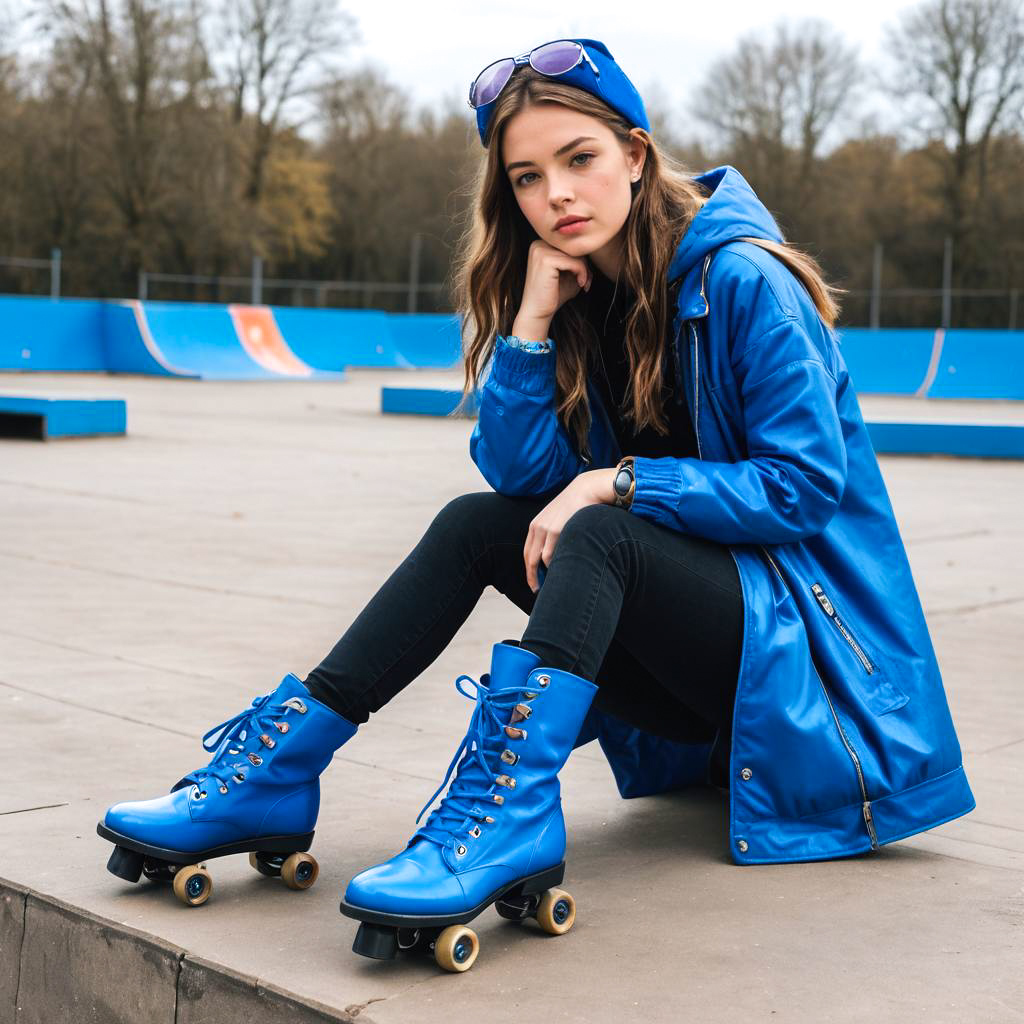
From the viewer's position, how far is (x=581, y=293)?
2.46 m

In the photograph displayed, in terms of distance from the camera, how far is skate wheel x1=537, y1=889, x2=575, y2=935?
6.29 feet

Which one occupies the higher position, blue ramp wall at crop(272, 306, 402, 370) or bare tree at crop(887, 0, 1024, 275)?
bare tree at crop(887, 0, 1024, 275)

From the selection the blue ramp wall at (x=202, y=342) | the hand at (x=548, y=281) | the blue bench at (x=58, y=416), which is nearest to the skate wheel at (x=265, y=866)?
the hand at (x=548, y=281)

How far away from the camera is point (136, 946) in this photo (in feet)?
6.35

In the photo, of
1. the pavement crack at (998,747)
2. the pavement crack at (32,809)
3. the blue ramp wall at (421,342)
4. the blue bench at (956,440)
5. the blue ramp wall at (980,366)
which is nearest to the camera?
the pavement crack at (32,809)

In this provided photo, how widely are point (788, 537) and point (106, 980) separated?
1.13 m

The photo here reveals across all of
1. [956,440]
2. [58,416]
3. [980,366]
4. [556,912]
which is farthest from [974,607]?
[980,366]

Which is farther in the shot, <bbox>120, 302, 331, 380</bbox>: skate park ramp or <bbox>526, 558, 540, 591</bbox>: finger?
<bbox>120, 302, 331, 380</bbox>: skate park ramp

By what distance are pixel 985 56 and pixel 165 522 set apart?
30.5 metres

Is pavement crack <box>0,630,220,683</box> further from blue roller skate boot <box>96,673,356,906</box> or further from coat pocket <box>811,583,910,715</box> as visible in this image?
coat pocket <box>811,583,910,715</box>

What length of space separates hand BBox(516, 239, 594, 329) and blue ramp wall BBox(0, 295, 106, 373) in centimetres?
1961

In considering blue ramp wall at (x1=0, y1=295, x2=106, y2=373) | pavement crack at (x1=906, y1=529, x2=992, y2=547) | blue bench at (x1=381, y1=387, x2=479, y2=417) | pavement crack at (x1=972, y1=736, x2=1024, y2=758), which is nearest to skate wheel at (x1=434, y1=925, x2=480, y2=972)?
pavement crack at (x1=972, y1=736, x2=1024, y2=758)

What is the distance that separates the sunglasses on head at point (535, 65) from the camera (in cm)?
223

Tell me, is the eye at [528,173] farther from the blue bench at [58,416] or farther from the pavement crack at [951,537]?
the blue bench at [58,416]
